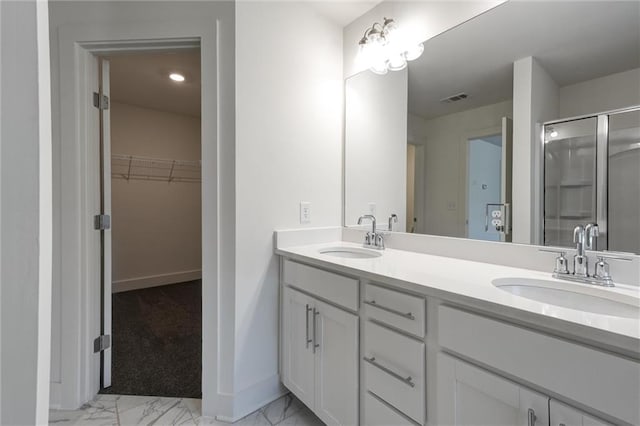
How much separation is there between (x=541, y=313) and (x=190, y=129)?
4.44 metres

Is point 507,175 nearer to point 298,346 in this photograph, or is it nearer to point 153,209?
point 298,346

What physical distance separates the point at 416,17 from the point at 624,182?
129cm

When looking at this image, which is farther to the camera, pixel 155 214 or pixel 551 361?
pixel 155 214

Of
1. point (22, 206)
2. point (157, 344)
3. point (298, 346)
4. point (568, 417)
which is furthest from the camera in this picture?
point (157, 344)

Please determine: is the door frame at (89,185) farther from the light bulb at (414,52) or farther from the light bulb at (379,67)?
the light bulb at (414,52)

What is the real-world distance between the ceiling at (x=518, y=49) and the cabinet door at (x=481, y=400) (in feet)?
3.73

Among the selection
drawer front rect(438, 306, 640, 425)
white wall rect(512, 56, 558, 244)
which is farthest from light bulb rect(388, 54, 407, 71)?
drawer front rect(438, 306, 640, 425)

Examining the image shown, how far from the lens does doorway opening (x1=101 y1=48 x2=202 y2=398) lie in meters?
2.33

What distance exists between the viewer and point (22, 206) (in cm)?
42

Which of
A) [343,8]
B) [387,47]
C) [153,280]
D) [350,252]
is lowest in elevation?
[153,280]

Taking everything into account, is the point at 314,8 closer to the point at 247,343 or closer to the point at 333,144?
the point at 333,144

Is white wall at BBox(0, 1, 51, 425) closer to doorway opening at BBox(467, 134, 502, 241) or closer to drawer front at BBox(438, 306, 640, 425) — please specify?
drawer front at BBox(438, 306, 640, 425)

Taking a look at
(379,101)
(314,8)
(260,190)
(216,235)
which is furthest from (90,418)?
(314,8)

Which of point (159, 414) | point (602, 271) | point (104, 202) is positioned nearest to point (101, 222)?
point (104, 202)
